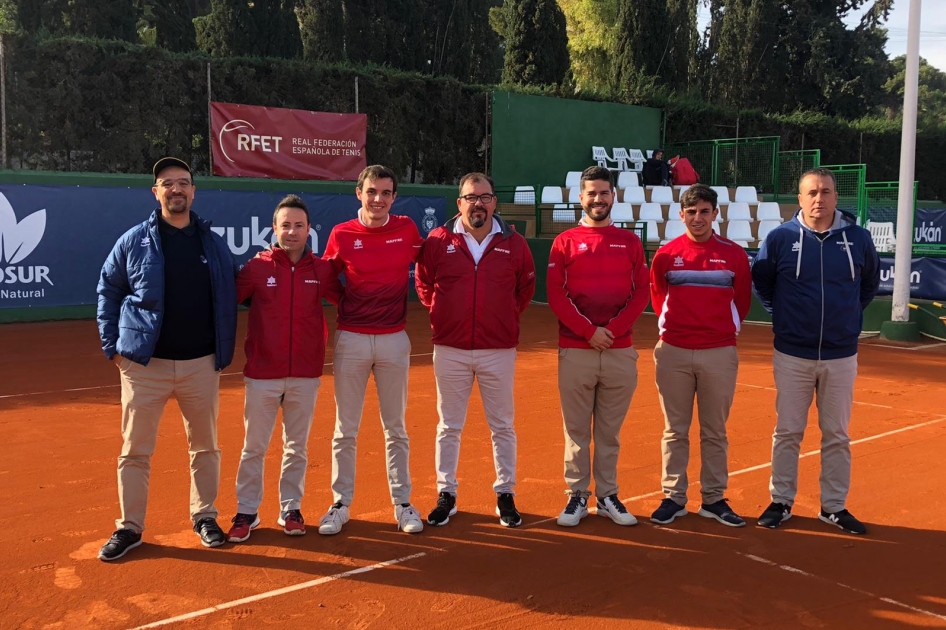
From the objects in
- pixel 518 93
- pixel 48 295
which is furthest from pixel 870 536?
pixel 518 93

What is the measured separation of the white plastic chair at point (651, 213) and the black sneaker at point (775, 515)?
15866 millimetres

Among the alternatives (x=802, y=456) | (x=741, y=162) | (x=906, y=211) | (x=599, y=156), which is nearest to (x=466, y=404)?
(x=802, y=456)

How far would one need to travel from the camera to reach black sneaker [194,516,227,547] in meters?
4.69

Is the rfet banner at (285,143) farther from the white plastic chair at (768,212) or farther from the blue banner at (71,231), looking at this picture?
the white plastic chair at (768,212)

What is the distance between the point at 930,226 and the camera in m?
23.8

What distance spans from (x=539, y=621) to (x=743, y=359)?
8648 mm

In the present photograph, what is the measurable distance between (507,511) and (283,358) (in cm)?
155

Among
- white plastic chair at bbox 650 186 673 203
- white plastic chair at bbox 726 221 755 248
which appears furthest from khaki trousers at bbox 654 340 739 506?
white plastic chair at bbox 650 186 673 203

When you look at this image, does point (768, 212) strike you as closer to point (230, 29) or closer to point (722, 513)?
point (230, 29)

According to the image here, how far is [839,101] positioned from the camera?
39812 mm

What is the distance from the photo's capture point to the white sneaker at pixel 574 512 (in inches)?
199

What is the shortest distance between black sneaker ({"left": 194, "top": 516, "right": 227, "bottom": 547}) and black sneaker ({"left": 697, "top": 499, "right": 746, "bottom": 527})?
2780 mm

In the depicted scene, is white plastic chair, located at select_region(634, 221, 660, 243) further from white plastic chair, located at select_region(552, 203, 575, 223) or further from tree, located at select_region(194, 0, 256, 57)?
tree, located at select_region(194, 0, 256, 57)

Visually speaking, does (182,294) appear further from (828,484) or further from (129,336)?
(828,484)
